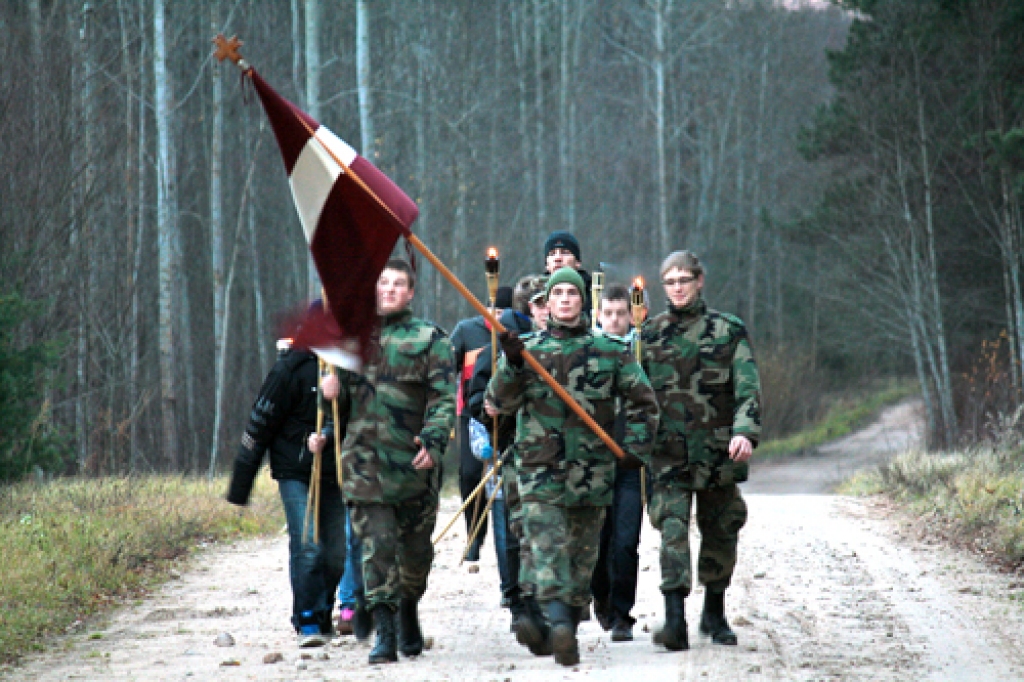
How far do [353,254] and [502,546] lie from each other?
2467 mm

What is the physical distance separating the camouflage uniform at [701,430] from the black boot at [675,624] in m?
0.12

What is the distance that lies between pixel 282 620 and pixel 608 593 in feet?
6.65

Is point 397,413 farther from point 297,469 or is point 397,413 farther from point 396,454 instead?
point 297,469

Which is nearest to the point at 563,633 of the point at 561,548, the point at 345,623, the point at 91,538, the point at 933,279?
the point at 561,548

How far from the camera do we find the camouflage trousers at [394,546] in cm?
677

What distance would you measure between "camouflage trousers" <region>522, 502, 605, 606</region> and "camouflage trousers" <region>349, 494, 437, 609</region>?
0.55 metres

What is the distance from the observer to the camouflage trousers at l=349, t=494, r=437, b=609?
266 inches

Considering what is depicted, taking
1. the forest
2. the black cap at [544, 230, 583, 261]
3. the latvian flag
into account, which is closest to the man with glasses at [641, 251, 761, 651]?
the black cap at [544, 230, 583, 261]

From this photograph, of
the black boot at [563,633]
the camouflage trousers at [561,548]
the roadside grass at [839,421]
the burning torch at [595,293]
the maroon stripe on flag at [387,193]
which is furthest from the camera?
the roadside grass at [839,421]

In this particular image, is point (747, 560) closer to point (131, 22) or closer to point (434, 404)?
point (434, 404)

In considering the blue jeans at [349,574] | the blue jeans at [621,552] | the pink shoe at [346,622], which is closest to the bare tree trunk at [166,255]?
the blue jeans at [349,574]

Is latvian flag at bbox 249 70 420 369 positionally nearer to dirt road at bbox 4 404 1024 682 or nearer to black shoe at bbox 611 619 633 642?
dirt road at bbox 4 404 1024 682

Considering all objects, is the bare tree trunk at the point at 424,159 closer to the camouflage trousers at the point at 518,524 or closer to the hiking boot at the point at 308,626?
the hiking boot at the point at 308,626

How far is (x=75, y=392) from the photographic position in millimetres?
19922
